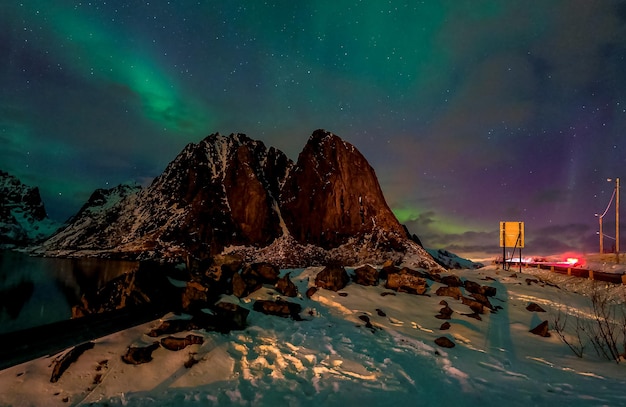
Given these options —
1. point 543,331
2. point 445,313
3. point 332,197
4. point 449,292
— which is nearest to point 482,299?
point 449,292

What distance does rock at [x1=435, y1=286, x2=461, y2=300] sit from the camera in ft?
40.0

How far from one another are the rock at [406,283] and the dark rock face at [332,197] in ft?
165

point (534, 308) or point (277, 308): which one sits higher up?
point (534, 308)

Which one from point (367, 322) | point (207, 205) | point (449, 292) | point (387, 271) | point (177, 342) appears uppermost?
point (207, 205)

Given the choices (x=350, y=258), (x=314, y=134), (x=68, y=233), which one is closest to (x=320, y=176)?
(x=314, y=134)

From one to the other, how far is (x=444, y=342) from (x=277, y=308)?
4227 millimetres

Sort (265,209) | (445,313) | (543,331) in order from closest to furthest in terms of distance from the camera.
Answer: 1. (543,331)
2. (445,313)
3. (265,209)

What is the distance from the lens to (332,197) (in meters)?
76.1

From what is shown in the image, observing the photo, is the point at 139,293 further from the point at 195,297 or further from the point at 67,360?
the point at 67,360

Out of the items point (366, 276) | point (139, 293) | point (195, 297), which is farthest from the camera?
point (366, 276)

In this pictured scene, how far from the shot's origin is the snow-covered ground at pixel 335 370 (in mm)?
5367

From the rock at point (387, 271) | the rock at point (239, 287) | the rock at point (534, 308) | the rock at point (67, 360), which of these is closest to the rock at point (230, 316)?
the rock at point (239, 287)

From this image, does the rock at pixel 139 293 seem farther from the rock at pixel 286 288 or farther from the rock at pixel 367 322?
the rock at pixel 367 322

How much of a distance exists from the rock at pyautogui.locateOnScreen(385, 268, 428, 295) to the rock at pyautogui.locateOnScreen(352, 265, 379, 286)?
20.4 inches
